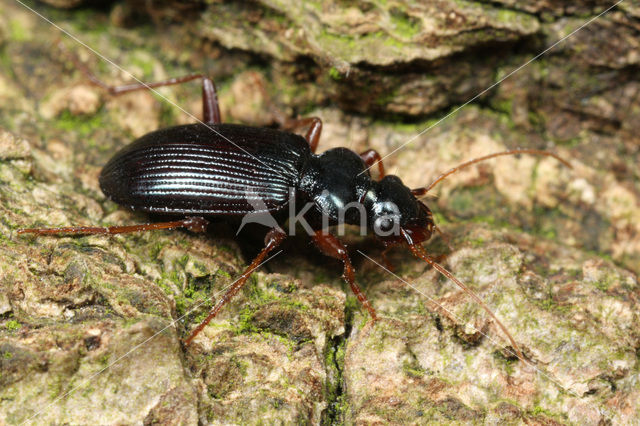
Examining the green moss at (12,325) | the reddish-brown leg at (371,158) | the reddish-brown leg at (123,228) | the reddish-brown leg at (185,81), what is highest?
the reddish-brown leg at (185,81)

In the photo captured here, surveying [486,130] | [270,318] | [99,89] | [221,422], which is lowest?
[221,422]

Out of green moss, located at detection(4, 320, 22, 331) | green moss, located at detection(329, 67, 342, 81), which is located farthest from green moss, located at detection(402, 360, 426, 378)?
green moss, located at detection(329, 67, 342, 81)

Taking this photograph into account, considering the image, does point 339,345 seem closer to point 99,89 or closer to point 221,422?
point 221,422

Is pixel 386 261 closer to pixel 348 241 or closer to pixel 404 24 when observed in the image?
pixel 348 241

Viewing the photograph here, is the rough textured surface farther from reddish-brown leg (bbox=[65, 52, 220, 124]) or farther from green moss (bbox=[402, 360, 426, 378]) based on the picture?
reddish-brown leg (bbox=[65, 52, 220, 124])

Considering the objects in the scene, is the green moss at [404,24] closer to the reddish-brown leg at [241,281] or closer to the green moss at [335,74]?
the green moss at [335,74]

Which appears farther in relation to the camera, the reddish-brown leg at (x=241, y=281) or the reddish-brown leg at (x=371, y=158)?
the reddish-brown leg at (x=371, y=158)

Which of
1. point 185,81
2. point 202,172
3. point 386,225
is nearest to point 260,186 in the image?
point 202,172

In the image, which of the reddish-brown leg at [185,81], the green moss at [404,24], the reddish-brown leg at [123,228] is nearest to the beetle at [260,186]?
the reddish-brown leg at [123,228]

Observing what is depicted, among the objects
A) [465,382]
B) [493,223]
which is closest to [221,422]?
[465,382]
